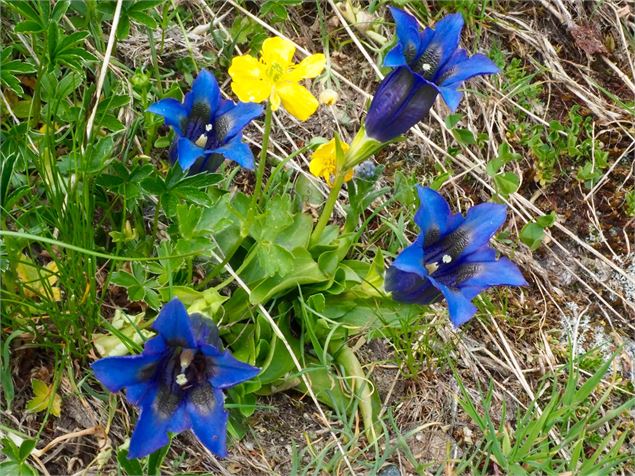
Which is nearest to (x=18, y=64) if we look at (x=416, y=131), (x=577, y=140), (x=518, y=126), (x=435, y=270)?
(x=435, y=270)

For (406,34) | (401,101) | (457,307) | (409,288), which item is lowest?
(409,288)

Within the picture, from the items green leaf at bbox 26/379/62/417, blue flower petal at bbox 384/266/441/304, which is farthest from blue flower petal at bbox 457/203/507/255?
green leaf at bbox 26/379/62/417

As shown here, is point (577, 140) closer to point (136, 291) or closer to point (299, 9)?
point (299, 9)

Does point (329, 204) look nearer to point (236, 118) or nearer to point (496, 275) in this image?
point (236, 118)

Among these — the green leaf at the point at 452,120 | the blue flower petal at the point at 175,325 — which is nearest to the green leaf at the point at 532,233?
the green leaf at the point at 452,120

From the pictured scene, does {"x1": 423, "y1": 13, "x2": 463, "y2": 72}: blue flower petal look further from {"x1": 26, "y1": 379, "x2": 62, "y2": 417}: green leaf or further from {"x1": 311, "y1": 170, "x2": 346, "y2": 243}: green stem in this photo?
{"x1": 26, "y1": 379, "x2": 62, "y2": 417}: green leaf

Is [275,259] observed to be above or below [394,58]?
below

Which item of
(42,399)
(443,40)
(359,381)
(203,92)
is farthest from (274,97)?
(42,399)
